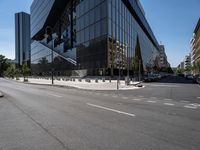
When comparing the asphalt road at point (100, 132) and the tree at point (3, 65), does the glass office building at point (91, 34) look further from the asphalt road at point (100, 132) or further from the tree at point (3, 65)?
the tree at point (3, 65)

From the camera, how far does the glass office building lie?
210 feet

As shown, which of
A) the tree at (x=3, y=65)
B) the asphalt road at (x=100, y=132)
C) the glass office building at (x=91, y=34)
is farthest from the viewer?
the tree at (x=3, y=65)

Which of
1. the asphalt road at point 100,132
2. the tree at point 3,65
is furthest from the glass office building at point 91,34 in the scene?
the tree at point 3,65

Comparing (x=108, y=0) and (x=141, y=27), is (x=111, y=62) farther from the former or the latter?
(x=141, y=27)

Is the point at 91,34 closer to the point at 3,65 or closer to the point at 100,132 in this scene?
the point at 100,132

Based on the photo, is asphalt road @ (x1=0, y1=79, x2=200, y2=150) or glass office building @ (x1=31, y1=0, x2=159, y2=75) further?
glass office building @ (x1=31, y1=0, x2=159, y2=75)

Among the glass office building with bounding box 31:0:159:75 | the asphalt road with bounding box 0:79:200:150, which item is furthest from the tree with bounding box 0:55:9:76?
the asphalt road with bounding box 0:79:200:150

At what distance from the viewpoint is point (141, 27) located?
10781 centimetres

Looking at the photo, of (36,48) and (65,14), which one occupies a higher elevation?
(65,14)

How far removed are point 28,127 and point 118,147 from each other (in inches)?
143

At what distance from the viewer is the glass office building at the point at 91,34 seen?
64.1 m

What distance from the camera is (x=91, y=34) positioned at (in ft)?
229

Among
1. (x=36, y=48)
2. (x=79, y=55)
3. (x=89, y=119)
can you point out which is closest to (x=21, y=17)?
(x=36, y=48)

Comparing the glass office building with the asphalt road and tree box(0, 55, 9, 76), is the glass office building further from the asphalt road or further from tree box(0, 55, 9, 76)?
tree box(0, 55, 9, 76)
